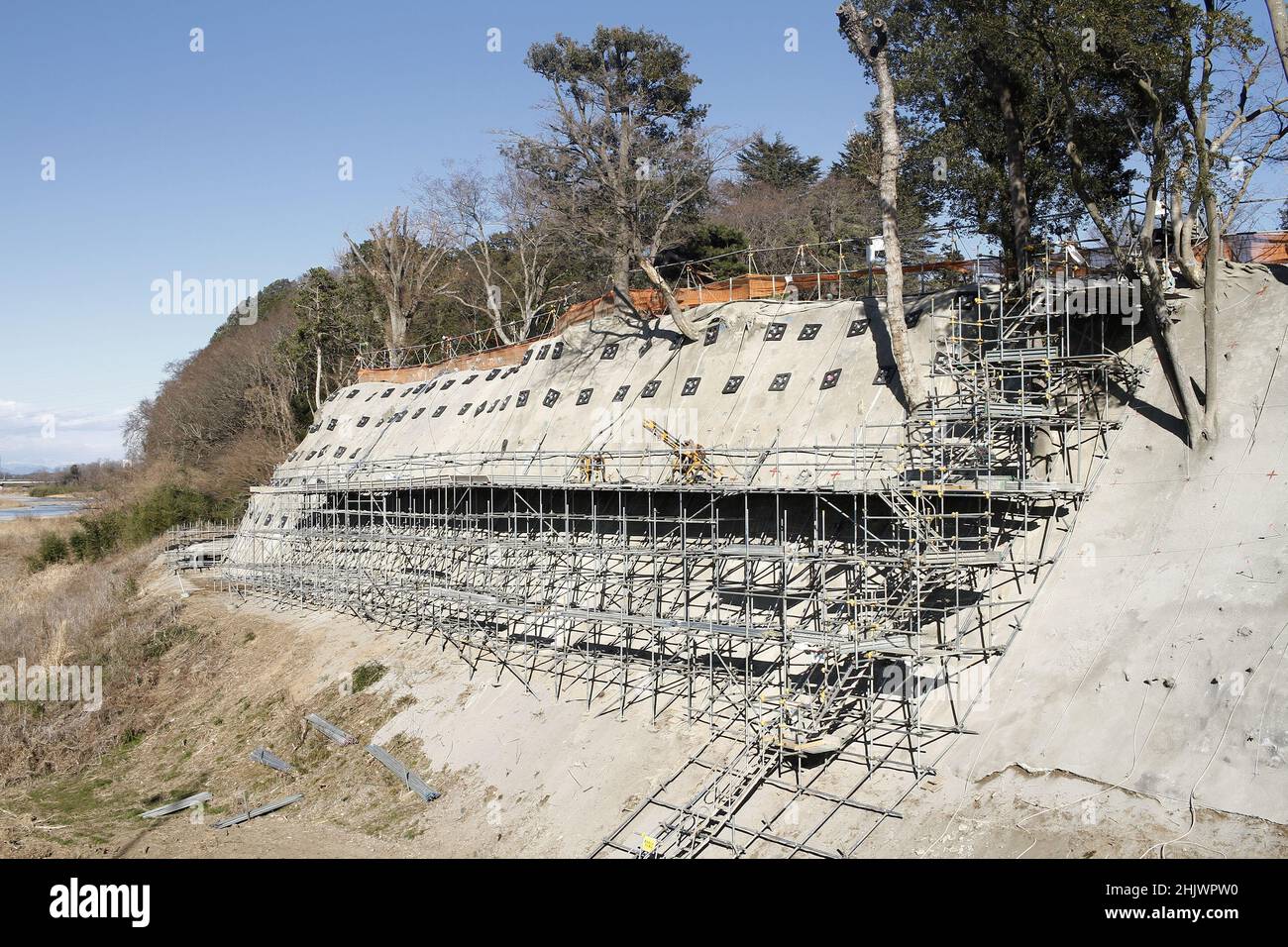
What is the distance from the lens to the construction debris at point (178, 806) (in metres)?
20.6

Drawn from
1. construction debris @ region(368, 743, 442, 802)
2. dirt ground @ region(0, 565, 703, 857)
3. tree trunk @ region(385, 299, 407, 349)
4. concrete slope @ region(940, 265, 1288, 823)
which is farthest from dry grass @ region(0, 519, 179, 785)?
concrete slope @ region(940, 265, 1288, 823)

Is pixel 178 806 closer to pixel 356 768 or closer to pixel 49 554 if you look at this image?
pixel 356 768

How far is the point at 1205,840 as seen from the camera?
12492mm

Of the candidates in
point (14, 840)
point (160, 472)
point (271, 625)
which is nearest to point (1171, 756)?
point (14, 840)

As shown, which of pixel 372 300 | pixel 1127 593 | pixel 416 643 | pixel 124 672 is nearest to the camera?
pixel 1127 593

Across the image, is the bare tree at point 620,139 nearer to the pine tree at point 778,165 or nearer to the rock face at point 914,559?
the rock face at point 914,559

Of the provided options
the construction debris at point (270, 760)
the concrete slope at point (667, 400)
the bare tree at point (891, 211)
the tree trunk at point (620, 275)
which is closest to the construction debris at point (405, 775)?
the construction debris at point (270, 760)

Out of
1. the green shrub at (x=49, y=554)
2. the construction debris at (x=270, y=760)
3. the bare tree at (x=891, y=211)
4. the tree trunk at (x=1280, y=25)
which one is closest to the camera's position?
the tree trunk at (x=1280, y=25)

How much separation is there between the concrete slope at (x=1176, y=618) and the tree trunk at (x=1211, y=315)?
316 millimetres

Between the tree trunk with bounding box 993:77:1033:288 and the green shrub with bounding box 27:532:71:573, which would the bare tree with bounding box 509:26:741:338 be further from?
the green shrub with bounding box 27:532:71:573

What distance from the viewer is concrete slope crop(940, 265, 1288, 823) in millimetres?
13656
